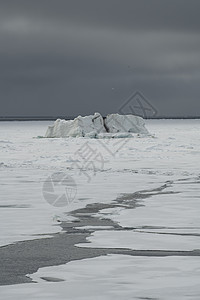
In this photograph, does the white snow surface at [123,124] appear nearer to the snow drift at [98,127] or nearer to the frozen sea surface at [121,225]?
the snow drift at [98,127]

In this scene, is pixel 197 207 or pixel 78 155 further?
pixel 78 155

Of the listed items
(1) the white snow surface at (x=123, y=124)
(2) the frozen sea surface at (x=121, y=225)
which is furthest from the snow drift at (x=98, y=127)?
(2) the frozen sea surface at (x=121, y=225)

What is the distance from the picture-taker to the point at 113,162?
69.9 ft

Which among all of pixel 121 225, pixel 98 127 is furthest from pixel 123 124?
pixel 121 225

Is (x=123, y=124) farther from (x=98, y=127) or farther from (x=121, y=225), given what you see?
(x=121, y=225)

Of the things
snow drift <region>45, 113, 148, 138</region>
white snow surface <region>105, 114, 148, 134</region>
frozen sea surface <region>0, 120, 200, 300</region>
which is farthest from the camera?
white snow surface <region>105, 114, 148, 134</region>

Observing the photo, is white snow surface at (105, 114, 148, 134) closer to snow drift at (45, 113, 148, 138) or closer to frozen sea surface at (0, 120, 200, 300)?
snow drift at (45, 113, 148, 138)

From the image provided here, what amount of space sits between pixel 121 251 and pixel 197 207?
3.68 meters

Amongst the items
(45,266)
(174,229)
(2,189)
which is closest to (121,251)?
(45,266)

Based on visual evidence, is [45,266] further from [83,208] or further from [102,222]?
[83,208]

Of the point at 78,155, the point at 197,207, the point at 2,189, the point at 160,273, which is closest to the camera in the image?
the point at 160,273

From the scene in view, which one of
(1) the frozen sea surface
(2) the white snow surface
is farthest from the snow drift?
(1) the frozen sea surface

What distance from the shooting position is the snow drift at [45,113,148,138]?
42125 mm

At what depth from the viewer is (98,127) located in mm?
43469
